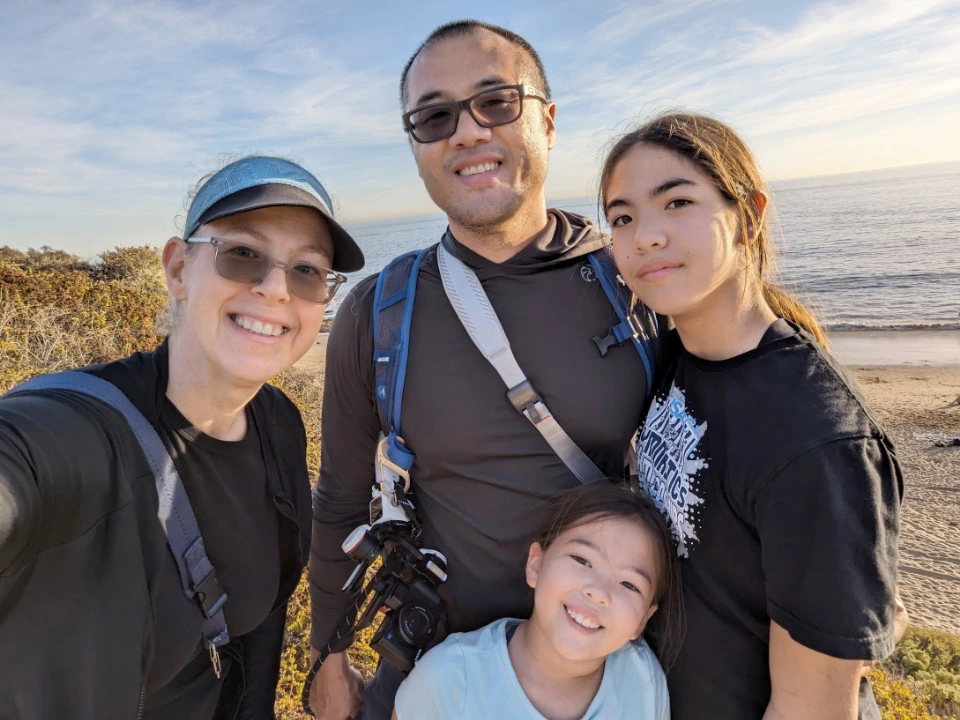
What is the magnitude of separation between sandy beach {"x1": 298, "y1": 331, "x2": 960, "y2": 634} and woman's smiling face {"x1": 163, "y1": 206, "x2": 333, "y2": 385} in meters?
6.21

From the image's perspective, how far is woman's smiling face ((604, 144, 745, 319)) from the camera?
5.47 ft

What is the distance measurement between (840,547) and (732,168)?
1152 millimetres

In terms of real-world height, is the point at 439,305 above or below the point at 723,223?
below

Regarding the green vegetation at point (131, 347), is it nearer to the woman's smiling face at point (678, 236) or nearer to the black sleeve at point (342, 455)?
the black sleeve at point (342, 455)

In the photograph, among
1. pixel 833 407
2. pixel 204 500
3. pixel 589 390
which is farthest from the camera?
pixel 589 390

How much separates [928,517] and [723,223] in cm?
784

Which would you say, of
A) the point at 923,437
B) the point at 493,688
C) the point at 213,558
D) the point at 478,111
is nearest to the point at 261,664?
the point at 213,558

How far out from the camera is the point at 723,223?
169cm

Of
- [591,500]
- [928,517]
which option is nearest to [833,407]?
[591,500]

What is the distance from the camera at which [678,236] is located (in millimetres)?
1673

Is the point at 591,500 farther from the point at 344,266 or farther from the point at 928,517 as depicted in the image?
the point at 928,517

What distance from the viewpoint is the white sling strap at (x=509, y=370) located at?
1952 millimetres

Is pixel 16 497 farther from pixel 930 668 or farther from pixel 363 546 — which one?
pixel 930 668

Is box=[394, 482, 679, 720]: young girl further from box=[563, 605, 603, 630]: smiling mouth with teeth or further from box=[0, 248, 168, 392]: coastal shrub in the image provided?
box=[0, 248, 168, 392]: coastal shrub
